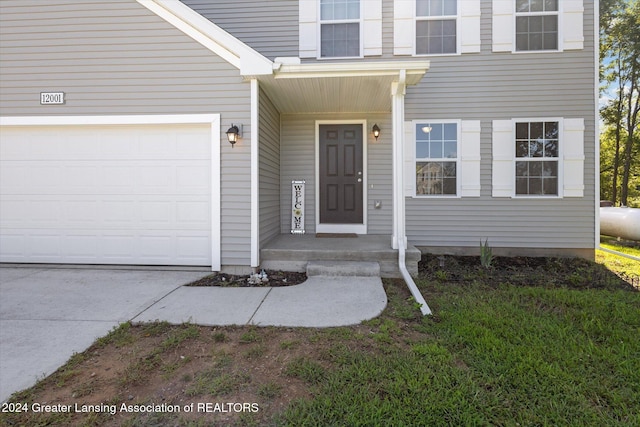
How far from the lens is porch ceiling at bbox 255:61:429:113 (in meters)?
4.25

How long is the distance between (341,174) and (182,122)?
9.40ft

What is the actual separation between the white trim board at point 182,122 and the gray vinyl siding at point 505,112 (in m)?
3.33

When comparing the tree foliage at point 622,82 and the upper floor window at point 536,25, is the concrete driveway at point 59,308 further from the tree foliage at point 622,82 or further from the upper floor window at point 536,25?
the tree foliage at point 622,82

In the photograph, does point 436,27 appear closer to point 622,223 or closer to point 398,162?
point 398,162

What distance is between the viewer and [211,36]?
4340 mm

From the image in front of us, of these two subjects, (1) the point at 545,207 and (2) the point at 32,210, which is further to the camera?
(1) the point at 545,207

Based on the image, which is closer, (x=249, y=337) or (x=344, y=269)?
(x=249, y=337)

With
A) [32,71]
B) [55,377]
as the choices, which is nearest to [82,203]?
[32,71]

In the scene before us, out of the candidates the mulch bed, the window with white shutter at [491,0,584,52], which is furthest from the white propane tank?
the mulch bed

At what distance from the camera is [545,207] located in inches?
224

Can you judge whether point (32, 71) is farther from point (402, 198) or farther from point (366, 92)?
point (402, 198)

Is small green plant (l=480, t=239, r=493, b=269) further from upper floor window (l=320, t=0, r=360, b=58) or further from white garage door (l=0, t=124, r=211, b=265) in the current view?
white garage door (l=0, t=124, r=211, b=265)

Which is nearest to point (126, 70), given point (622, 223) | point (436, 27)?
point (436, 27)

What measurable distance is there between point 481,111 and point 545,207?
2.01 m
